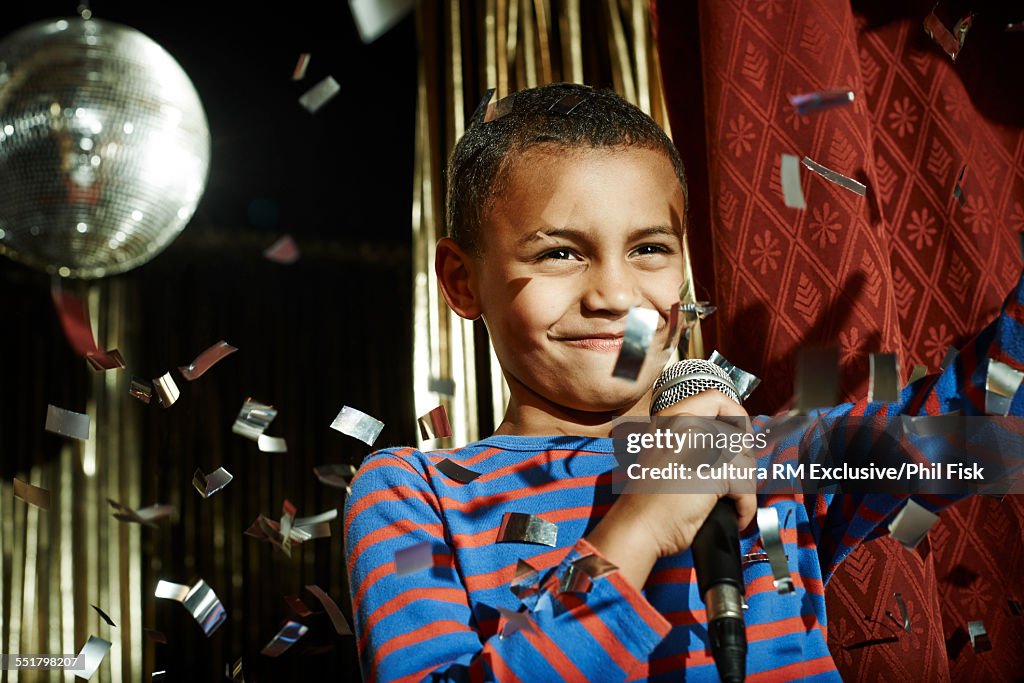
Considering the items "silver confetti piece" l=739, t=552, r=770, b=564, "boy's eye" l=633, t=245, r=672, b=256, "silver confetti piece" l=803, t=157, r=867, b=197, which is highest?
"silver confetti piece" l=803, t=157, r=867, b=197

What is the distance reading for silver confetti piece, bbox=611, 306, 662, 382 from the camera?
89 centimetres

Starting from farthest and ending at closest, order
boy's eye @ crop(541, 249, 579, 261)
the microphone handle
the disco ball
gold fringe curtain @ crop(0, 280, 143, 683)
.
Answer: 1. gold fringe curtain @ crop(0, 280, 143, 683)
2. the disco ball
3. boy's eye @ crop(541, 249, 579, 261)
4. the microphone handle

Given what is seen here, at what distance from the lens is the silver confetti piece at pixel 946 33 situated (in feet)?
4.39

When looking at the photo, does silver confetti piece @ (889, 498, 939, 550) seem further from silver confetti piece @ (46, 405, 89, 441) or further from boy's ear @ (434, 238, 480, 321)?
silver confetti piece @ (46, 405, 89, 441)

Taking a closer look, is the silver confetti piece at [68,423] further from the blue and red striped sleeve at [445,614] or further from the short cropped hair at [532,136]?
the short cropped hair at [532,136]

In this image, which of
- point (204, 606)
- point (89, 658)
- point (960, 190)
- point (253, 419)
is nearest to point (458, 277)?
point (253, 419)

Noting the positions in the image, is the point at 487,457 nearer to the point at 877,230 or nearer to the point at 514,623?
the point at 514,623

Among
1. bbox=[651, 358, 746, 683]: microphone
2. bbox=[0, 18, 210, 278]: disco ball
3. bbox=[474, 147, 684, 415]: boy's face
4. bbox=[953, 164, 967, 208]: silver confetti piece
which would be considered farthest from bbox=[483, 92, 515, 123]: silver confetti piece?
bbox=[0, 18, 210, 278]: disco ball

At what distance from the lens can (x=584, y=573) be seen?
74 cm

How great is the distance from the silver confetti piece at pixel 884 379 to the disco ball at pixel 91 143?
5.79ft

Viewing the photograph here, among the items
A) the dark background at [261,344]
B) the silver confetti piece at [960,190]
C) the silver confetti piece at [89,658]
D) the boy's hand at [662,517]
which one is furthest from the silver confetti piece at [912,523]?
the dark background at [261,344]

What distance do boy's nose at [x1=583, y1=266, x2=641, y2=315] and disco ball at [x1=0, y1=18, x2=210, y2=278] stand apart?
1.55 m

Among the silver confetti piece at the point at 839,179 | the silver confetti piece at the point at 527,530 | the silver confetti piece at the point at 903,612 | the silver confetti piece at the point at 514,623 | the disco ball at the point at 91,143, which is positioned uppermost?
the disco ball at the point at 91,143

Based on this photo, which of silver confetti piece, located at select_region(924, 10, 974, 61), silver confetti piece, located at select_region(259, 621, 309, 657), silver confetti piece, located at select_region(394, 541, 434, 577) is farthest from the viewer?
silver confetti piece, located at select_region(924, 10, 974, 61)
